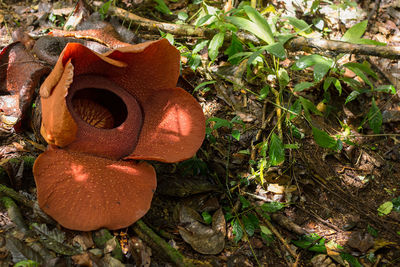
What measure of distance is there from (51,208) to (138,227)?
1.79ft

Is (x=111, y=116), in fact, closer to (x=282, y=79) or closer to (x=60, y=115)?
(x=60, y=115)

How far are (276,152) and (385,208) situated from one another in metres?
1.02

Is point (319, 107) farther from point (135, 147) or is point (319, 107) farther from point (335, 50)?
point (135, 147)

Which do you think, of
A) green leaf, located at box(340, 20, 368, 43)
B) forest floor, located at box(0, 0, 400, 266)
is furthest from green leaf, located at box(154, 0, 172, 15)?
green leaf, located at box(340, 20, 368, 43)

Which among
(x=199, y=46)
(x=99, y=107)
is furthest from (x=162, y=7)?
(x=99, y=107)

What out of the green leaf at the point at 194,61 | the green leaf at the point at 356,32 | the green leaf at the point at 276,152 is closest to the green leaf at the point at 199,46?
the green leaf at the point at 194,61

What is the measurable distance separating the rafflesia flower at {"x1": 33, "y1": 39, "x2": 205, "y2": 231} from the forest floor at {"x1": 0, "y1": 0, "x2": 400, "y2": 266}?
23 cm

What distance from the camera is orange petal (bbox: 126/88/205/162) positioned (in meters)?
2.04

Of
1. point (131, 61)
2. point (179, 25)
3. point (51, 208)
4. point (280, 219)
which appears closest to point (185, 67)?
point (179, 25)

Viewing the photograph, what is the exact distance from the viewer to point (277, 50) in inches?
96.3

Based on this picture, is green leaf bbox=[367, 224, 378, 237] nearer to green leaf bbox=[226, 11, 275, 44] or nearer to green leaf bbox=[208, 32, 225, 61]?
green leaf bbox=[226, 11, 275, 44]

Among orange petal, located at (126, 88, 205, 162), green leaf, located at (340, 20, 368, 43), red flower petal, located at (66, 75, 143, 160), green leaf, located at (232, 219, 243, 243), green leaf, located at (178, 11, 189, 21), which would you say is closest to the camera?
red flower petal, located at (66, 75, 143, 160)

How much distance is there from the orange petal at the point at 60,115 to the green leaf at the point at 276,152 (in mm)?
1412

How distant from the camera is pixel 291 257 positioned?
2264 mm
